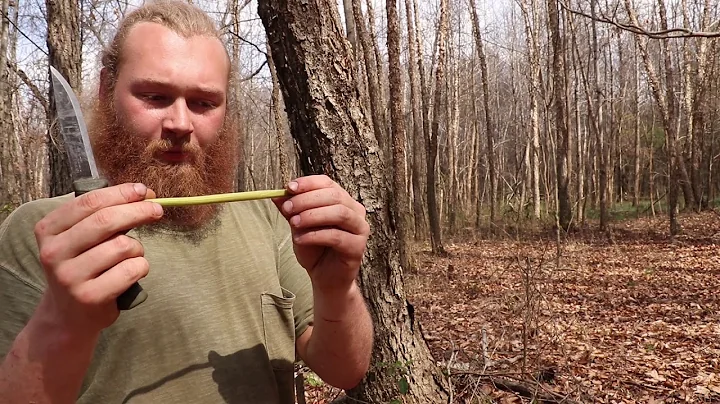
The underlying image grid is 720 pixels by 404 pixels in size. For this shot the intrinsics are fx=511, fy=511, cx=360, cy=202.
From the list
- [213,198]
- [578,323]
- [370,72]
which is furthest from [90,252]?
[370,72]

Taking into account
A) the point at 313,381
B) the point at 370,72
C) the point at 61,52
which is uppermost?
the point at 370,72

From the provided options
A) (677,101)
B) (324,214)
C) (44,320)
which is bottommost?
(44,320)

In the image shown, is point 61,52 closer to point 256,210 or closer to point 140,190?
point 256,210

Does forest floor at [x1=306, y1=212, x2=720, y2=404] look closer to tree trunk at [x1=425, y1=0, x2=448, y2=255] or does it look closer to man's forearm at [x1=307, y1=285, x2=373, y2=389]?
tree trunk at [x1=425, y1=0, x2=448, y2=255]

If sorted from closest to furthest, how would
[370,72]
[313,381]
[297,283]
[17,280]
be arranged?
[17,280] → [297,283] → [313,381] → [370,72]

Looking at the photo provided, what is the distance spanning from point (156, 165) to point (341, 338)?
0.66 m

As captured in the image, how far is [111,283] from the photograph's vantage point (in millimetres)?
854

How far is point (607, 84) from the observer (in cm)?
2461

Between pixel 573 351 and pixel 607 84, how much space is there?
23.3m

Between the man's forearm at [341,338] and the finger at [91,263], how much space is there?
58 cm

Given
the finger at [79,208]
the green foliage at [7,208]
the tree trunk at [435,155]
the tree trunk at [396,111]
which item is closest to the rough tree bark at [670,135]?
the tree trunk at [435,155]

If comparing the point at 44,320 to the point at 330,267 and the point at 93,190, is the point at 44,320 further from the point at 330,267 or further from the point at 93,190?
the point at 330,267

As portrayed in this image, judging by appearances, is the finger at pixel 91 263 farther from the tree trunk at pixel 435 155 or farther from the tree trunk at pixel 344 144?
the tree trunk at pixel 435 155

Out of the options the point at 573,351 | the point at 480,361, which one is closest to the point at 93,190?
the point at 480,361
